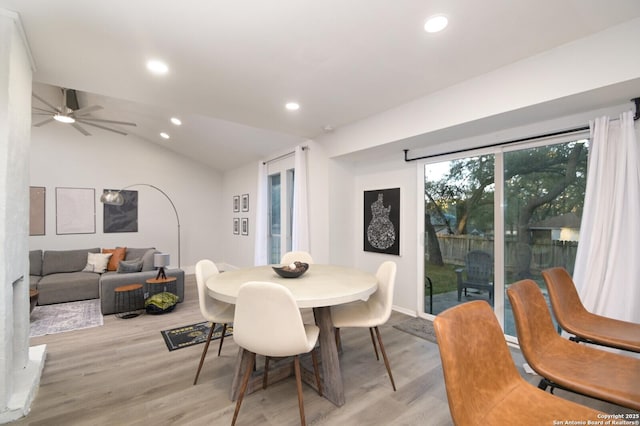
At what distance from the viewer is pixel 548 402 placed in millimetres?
1168

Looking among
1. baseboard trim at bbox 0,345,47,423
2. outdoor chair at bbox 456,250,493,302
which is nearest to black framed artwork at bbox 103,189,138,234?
baseboard trim at bbox 0,345,47,423

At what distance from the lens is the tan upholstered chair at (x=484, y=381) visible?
3.36 feet

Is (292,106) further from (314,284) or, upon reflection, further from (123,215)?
(123,215)

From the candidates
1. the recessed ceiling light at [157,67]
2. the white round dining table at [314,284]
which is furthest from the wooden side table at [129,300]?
the recessed ceiling light at [157,67]

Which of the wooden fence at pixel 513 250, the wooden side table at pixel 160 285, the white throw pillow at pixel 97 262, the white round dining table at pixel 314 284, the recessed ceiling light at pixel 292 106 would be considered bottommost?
the wooden side table at pixel 160 285

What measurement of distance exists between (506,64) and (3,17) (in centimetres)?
349

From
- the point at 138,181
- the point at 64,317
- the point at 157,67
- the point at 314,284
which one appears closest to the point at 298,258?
the point at 314,284

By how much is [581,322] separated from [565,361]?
0.63 m

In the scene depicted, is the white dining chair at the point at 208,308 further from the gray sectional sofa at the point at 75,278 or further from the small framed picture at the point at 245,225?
the small framed picture at the point at 245,225

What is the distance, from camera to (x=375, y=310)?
2.31 metres

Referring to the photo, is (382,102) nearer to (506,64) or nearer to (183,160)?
(506,64)

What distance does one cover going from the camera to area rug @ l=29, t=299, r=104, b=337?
136 inches

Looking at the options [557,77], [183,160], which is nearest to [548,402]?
[557,77]

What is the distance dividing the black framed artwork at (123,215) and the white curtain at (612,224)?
7.43m
